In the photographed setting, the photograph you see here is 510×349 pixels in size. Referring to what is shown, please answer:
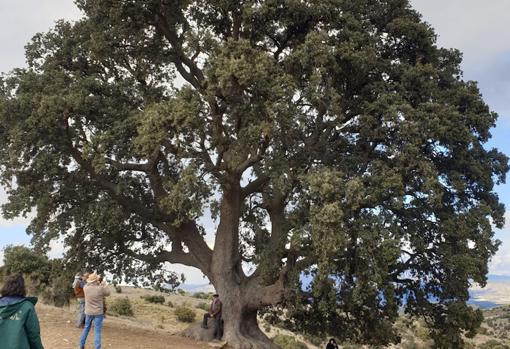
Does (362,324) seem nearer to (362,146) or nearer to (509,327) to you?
(362,146)

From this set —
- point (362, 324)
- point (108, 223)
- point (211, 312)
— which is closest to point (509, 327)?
point (362, 324)

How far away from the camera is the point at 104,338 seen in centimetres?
1642

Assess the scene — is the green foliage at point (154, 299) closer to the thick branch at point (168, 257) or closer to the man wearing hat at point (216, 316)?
the thick branch at point (168, 257)

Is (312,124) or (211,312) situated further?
(211,312)

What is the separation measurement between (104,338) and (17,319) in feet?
35.8

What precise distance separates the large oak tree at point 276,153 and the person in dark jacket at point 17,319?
9.85m

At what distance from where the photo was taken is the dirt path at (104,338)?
14931 millimetres

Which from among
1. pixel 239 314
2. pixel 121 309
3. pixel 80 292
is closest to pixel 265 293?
pixel 239 314

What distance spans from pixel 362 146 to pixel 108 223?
9.55 meters

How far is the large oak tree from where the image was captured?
54.5 ft

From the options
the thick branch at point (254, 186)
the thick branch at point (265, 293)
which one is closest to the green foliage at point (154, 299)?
the thick branch at point (265, 293)

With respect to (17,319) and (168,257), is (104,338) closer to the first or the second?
(168,257)

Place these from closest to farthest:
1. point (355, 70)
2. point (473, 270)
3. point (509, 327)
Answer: point (473, 270), point (355, 70), point (509, 327)

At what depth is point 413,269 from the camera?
64.9 feet
